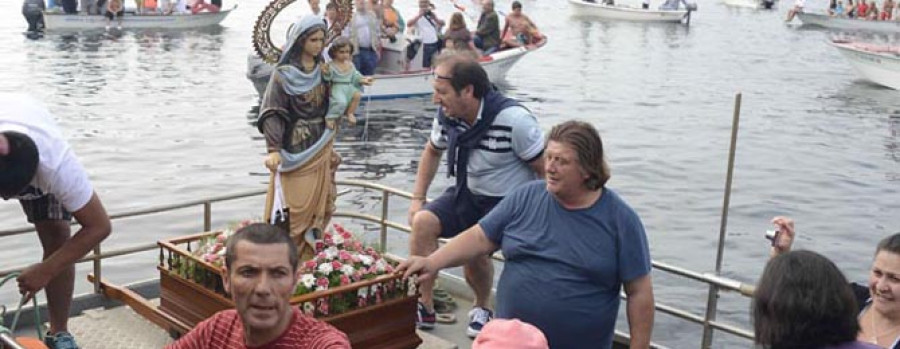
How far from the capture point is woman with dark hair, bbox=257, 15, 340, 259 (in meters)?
6.31

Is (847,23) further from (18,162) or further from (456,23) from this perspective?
(18,162)

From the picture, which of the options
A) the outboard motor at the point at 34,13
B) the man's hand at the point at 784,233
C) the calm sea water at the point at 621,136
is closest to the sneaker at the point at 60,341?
the man's hand at the point at 784,233

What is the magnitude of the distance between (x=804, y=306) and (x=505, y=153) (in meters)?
2.90

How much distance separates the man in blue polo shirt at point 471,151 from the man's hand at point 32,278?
213 cm

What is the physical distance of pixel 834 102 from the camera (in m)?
27.5

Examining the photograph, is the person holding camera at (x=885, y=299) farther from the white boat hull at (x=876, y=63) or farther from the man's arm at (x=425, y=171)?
the white boat hull at (x=876, y=63)

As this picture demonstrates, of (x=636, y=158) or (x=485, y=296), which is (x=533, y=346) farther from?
(x=636, y=158)

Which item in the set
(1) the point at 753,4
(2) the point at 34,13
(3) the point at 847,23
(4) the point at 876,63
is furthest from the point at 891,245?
(1) the point at 753,4

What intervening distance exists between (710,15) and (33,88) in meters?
39.9

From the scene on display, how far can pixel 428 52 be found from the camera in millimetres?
21969

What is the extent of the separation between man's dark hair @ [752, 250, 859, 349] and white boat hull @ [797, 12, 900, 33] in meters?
45.1

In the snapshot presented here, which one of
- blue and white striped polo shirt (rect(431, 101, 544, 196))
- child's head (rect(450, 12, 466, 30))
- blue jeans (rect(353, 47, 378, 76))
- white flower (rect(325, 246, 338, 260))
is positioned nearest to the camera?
blue and white striped polo shirt (rect(431, 101, 544, 196))

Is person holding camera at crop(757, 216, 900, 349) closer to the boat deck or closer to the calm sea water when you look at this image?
the boat deck

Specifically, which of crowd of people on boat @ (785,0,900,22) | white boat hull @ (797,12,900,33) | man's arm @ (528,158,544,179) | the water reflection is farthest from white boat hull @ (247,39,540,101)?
crowd of people on boat @ (785,0,900,22)
